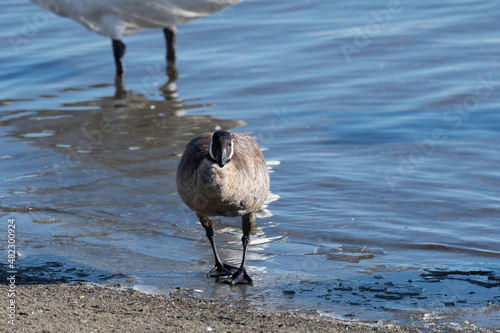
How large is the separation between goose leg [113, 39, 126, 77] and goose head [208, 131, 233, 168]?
7405 mm

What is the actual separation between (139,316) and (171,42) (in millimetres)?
8998

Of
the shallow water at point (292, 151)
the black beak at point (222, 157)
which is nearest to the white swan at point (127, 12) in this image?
the shallow water at point (292, 151)

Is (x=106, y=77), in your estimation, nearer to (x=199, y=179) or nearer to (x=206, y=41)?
(x=206, y=41)

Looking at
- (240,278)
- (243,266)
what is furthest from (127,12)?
(240,278)

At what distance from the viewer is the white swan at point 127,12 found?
11141mm

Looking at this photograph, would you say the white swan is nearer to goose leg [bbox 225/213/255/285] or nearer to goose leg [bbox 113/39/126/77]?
goose leg [bbox 113/39/126/77]

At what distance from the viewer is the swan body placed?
5.02 metres

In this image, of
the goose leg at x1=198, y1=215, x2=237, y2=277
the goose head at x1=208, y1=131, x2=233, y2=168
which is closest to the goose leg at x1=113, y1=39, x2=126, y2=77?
the goose leg at x1=198, y1=215, x2=237, y2=277

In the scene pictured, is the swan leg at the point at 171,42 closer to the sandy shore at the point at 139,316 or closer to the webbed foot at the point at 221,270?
the webbed foot at the point at 221,270

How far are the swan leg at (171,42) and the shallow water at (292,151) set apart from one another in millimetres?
234

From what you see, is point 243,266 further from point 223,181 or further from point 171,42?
point 171,42

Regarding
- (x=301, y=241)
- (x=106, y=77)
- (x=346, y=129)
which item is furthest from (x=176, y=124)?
(x=301, y=241)

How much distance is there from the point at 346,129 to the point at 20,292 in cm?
556

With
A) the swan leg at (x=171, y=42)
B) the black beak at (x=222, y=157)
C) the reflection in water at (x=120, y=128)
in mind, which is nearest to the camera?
the black beak at (x=222, y=157)
